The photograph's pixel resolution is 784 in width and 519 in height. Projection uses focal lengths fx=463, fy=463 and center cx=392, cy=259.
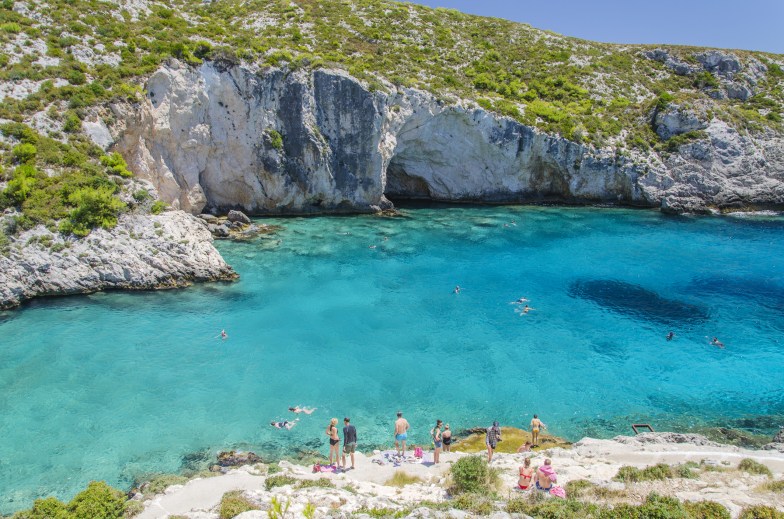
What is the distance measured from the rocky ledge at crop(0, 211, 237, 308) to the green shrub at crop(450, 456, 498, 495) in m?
22.6

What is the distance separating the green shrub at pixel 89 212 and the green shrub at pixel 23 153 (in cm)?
403

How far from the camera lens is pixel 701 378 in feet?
73.5

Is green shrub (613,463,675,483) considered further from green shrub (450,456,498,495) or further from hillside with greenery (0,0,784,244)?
hillside with greenery (0,0,784,244)

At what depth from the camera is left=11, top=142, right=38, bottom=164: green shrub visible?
2903 cm

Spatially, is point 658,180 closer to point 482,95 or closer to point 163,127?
point 482,95

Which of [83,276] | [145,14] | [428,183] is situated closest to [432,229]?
[428,183]

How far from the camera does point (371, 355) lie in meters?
23.4

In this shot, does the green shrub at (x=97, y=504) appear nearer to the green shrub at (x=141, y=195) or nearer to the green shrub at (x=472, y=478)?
the green shrub at (x=472, y=478)

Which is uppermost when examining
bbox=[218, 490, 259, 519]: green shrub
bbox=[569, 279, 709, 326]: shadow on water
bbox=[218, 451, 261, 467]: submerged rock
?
bbox=[218, 490, 259, 519]: green shrub

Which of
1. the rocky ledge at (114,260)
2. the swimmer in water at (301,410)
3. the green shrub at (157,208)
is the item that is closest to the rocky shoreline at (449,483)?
the swimmer in water at (301,410)

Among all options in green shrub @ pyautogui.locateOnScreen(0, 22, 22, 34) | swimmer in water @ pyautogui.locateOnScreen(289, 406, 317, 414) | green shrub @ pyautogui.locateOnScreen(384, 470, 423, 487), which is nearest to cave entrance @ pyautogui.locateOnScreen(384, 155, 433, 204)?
green shrub @ pyautogui.locateOnScreen(0, 22, 22, 34)

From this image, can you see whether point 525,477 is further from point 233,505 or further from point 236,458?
point 236,458

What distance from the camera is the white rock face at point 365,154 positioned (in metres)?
40.2

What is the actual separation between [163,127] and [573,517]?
130 feet
